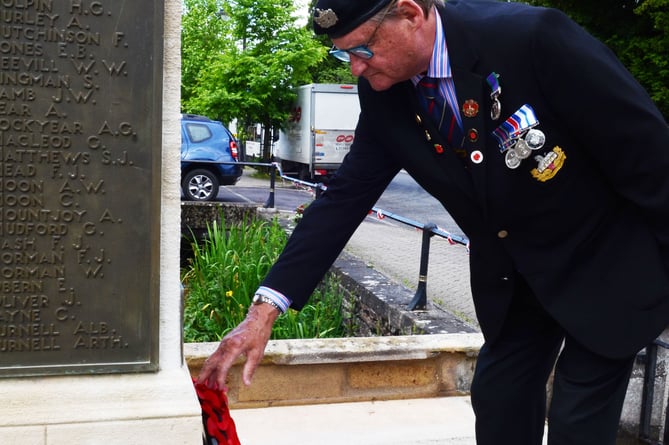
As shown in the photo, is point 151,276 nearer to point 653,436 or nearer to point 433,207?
point 653,436

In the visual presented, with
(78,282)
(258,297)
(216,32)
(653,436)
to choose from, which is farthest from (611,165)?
(216,32)

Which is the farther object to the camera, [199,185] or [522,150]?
[199,185]

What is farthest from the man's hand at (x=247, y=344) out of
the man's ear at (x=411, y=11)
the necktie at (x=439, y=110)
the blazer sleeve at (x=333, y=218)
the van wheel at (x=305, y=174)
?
the van wheel at (x=305, y=174)

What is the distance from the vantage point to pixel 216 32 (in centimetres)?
3822

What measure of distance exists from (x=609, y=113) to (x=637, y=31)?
65.1 ft

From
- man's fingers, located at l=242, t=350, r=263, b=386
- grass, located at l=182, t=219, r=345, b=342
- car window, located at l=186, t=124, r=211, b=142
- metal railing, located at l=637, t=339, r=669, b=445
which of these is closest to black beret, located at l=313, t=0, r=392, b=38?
man's fingers, located at l=242, t=350, r=263, b=386

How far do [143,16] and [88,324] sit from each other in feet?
3.39

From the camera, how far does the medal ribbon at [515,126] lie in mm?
2322

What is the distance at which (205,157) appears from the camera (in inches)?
669

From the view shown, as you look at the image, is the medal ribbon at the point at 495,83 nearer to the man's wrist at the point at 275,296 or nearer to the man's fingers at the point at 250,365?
the man's wrist at the point at 275,296

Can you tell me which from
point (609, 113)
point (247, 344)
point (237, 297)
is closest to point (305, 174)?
point (237, 297)

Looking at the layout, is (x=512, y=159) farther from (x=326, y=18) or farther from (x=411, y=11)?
(x=326, y=18)

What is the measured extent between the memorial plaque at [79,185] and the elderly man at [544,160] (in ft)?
1.51

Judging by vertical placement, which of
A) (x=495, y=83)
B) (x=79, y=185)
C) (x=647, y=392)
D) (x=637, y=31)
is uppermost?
(x=637, y=31)
